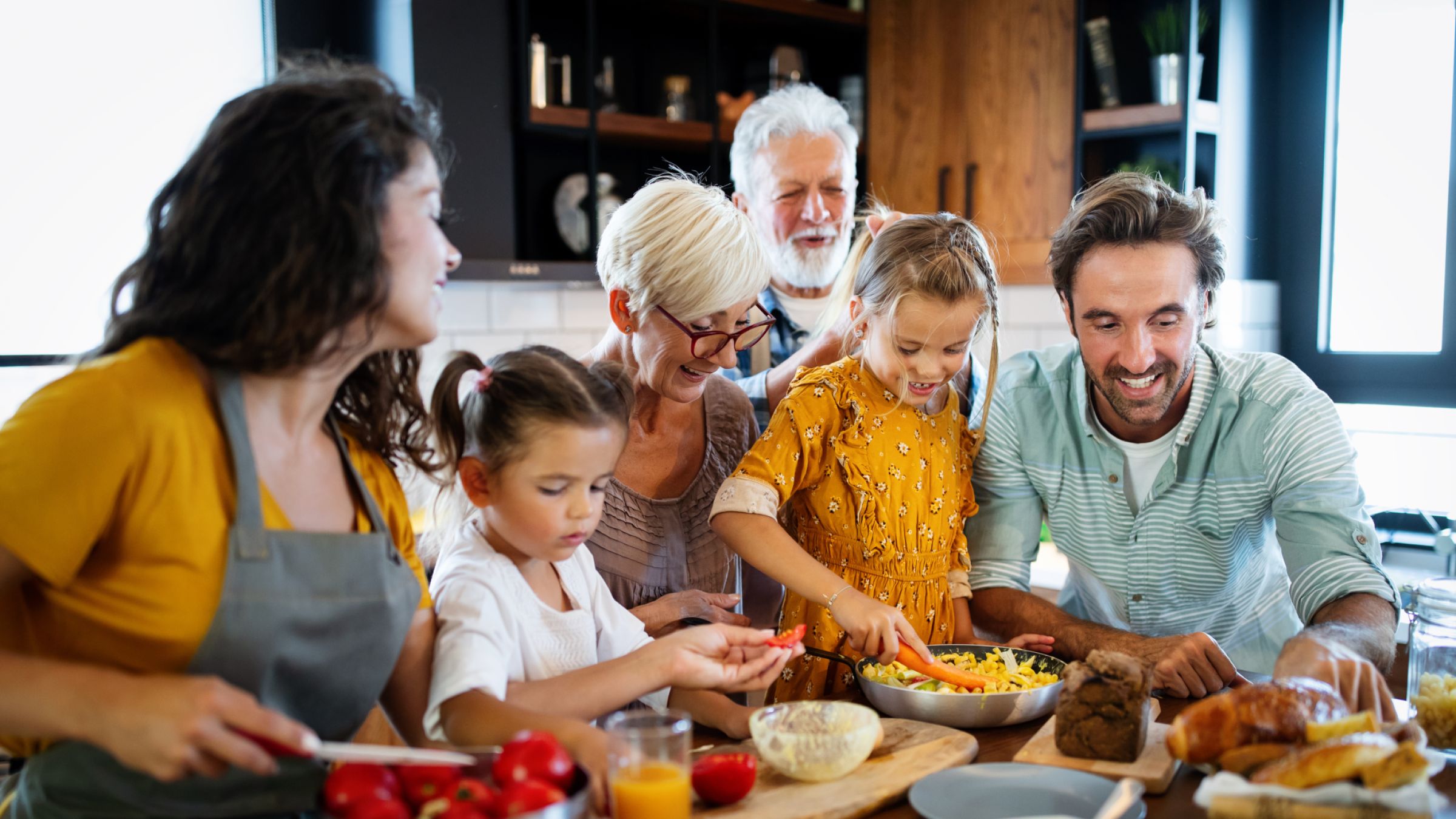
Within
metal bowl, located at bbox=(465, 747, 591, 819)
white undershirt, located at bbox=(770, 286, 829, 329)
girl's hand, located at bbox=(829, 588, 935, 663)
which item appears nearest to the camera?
metal bowl, located at bbox=(465, 747, 591, 819)

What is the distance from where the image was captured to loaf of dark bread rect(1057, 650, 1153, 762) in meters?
1.37

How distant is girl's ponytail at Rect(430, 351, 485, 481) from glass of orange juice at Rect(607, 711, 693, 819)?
57cm

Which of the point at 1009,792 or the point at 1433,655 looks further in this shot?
the point at 1433,655

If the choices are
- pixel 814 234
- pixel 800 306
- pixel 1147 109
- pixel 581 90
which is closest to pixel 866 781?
pixel 814 234

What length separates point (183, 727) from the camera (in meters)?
1.03

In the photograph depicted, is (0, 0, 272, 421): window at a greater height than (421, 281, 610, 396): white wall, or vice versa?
(0, 0, 272, 421): window

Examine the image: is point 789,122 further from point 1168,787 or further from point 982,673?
point 1168,787

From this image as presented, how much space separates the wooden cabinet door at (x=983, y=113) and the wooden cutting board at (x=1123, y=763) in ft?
8.92

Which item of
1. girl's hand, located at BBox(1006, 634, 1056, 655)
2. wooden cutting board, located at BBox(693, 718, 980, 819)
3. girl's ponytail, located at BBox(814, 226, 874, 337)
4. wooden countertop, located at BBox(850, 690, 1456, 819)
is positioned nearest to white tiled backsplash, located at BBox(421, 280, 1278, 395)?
girl's ponytail, located at BBox(814, 226, 874, 337)

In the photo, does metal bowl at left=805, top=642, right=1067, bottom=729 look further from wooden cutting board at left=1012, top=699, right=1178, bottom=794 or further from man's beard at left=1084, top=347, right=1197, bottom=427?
man's beard at left=1084, top=347, right=1197, bottom=427

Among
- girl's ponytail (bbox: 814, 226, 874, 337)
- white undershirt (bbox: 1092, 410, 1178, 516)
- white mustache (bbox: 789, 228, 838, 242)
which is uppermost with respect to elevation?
white mustache (bbox: 789, 228, 838, 242)

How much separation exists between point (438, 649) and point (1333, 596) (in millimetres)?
1414

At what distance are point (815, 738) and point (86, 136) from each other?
311 cm

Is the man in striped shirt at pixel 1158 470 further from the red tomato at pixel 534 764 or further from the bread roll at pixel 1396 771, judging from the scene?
the red tomato at pixel 534 764
